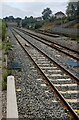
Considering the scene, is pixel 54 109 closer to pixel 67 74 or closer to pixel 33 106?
pixel 33 106

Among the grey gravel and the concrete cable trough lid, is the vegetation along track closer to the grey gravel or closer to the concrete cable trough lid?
the grey gravel

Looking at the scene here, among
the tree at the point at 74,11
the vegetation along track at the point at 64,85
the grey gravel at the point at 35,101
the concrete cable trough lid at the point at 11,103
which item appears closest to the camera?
the concrete cable trough lid at the point at 11,103

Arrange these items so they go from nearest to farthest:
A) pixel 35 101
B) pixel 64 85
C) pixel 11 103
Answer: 1. pixel 11 103
2. pixel 35 101
3. pixel 64 85

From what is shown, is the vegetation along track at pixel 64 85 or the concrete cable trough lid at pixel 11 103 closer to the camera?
the concrete cable trough lid at pixel 11 103

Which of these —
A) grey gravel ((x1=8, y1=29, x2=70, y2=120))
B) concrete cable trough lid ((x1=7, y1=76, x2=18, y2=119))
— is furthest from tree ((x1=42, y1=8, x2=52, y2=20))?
concrete cable trough lid ((x1=7, y1=76, x2=18, y2=119))

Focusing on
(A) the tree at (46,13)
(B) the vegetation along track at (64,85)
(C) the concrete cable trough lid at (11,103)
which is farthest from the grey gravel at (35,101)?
(A) the tree at (46,13)

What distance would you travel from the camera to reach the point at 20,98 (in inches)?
302

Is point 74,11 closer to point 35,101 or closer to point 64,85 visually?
point 64,85

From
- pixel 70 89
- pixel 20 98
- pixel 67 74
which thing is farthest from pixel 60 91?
pixel 67 74

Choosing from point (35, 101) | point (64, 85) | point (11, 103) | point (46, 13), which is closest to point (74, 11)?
point (64, 85)

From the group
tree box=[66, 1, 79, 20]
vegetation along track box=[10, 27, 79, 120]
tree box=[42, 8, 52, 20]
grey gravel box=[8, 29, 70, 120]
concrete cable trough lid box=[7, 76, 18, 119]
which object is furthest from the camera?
tree box=[42, 8, 52, 20]

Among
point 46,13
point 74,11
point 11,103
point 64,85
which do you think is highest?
point 74,11

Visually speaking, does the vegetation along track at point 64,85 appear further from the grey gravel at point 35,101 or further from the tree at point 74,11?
the tree at point 74,11

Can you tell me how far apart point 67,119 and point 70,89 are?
2.79 meters
